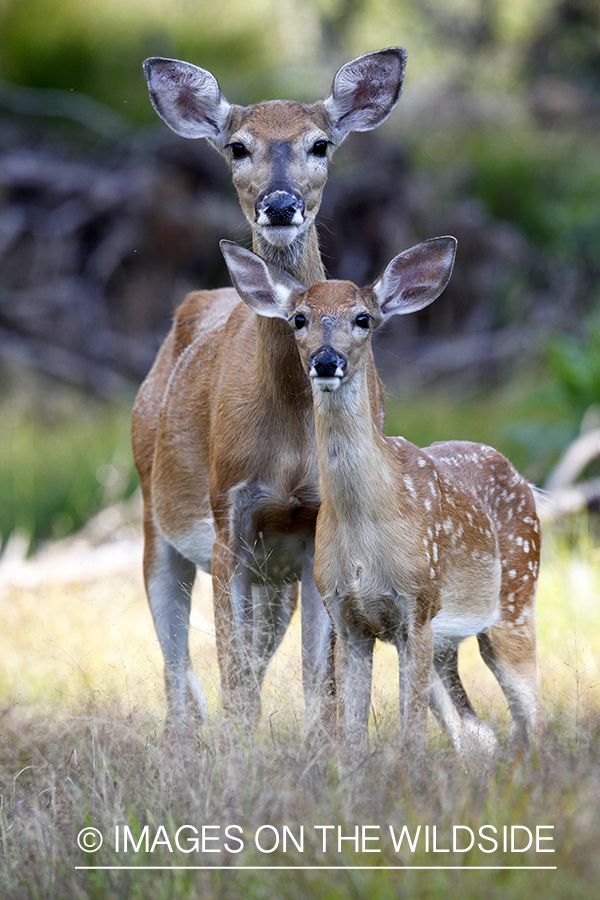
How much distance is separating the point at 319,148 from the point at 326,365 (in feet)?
4.13

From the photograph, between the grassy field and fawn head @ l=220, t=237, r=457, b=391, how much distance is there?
1284 mm

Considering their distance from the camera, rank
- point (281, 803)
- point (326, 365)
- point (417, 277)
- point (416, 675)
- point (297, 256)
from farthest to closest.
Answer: point (297, 256)
point (417, 277)
point (416, 675)
point (326, 365)
point (281, 803)

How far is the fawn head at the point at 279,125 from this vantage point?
14.1 ft

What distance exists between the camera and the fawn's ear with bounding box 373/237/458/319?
4238 mm

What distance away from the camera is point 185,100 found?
16.3ft

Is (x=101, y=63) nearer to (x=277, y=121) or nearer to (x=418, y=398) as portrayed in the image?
(x=418, y=398)

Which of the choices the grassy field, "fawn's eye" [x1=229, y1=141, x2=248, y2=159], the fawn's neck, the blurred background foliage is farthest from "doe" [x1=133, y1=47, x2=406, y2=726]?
the blurred background foliage

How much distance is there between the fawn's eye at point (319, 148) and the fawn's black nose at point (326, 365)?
3.79ft

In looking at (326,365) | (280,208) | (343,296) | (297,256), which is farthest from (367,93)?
(326,365)

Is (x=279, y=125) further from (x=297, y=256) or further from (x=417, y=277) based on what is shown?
(x=417, y=277)

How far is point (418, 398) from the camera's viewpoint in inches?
539

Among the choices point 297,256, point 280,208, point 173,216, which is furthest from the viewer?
point 173,216

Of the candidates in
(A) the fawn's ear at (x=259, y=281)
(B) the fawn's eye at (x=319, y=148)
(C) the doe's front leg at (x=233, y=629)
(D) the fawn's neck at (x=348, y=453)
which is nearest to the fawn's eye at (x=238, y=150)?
(B) the fawn's eye at (x=319, y=148)

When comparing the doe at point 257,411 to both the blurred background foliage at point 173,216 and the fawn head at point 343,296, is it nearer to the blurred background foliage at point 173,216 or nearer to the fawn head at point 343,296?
the fawn head at point 343,296
